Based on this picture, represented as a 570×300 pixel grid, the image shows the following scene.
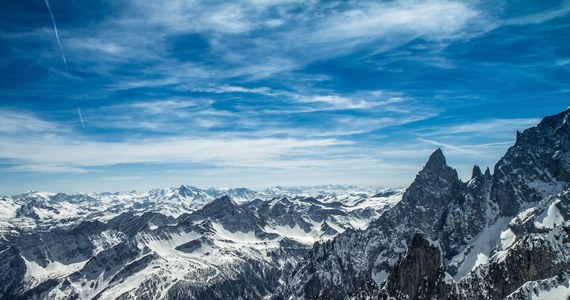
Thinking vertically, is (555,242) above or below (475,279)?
above

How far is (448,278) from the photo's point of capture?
519ft

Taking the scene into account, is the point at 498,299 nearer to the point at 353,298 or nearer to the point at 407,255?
the point at 407,255

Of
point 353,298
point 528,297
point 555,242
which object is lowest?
point 353,298

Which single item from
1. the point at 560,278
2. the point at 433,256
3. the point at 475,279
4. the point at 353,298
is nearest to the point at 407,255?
the point at 433,256

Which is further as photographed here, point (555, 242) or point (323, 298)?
point (323, 298)

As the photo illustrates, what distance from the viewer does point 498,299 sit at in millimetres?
157000

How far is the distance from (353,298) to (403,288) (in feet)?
108

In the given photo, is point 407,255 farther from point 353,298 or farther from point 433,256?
point 353,298

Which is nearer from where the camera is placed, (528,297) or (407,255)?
(528,297)

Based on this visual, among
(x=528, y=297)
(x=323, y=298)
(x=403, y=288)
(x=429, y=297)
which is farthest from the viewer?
(x=323, y=298)

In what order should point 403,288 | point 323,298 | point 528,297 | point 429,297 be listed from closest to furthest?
point 528,297
point 429,297
point 403,288
point 323,298

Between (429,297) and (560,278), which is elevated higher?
(560,278)

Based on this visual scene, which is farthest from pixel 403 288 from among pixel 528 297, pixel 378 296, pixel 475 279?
pixel 528 297

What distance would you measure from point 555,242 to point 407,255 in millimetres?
54294
